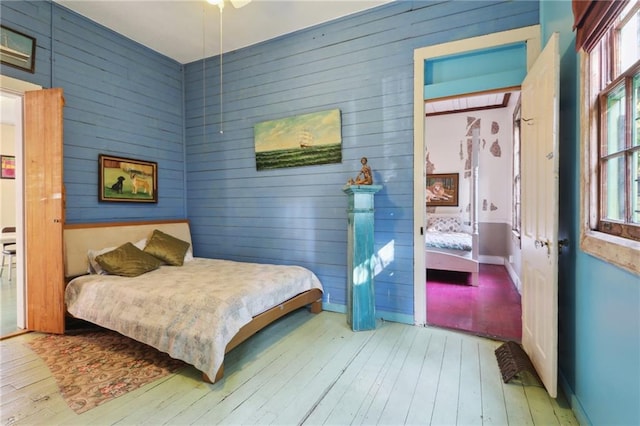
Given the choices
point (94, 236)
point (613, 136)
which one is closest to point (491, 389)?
point (613, 136)

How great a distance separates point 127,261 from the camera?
3006 millimetres

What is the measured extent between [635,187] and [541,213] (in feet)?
2.21

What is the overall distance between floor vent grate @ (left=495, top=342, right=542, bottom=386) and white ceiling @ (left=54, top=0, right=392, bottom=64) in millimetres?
3425

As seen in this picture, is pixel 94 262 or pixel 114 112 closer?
pixel 94 262

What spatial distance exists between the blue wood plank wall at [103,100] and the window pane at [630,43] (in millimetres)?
4447

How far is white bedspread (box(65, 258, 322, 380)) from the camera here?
204cm

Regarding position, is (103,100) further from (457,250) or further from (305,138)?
(457,250)

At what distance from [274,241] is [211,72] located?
2557mm

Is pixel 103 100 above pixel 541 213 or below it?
above

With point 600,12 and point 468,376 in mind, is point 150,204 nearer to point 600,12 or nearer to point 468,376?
point 468,376

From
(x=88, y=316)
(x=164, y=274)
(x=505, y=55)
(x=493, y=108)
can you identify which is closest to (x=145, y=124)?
(x=164, y=274)

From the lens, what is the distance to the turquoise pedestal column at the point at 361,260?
9.27ft

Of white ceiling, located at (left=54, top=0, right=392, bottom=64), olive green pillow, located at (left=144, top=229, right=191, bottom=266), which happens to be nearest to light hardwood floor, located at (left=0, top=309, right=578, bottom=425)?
olive green pillow, located at (left=144, top=229, right=191, bottom=266)

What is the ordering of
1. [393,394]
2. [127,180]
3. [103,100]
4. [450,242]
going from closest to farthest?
[393,394], [103,100], [127,180], [450,242]
